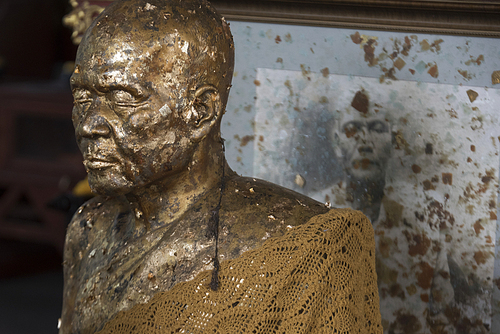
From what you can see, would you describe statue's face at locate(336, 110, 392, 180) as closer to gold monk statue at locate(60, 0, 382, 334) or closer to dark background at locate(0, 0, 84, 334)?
gold monk statue at locate(60, 0, 382, 334)

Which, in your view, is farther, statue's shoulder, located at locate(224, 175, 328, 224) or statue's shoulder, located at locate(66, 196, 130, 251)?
statue's shoulder, located at locate(66, 196, 130, 251)

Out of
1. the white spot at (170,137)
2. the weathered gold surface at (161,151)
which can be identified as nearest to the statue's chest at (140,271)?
the weathered gold surface at (161,151)

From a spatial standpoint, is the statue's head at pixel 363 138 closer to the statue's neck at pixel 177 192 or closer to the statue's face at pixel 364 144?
the statue's face at pixel 364 144

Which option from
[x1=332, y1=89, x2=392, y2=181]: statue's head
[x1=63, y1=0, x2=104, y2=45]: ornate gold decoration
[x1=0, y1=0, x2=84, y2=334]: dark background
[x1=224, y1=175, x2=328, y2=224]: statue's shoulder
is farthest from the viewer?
[x1=0, y1=0, x2=84, y2=334]: dark background

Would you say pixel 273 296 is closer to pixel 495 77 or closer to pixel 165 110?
pixel 165 110

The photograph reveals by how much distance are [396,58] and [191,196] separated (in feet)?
3.66

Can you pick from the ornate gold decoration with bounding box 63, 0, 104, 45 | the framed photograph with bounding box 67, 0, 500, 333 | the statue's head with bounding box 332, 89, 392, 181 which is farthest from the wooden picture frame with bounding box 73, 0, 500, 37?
the ornate gold decoration with bounding box 63, 0, 104, 45

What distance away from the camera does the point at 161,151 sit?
1460 mm

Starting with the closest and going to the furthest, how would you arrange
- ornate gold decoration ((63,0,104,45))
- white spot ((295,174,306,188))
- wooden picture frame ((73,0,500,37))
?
wooden picture frame ((73,0,500,37)) < white spot ((295,174,306,188)) < ornate gold decoration ((63,0,104,45))

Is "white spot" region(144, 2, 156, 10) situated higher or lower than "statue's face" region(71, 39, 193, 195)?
higher

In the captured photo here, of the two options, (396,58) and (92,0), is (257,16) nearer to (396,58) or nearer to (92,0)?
(396,58)

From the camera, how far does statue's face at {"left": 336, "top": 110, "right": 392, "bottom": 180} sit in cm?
227

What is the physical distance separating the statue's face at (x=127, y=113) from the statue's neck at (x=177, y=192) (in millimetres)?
83

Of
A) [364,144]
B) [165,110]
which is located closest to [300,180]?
[364,144]
